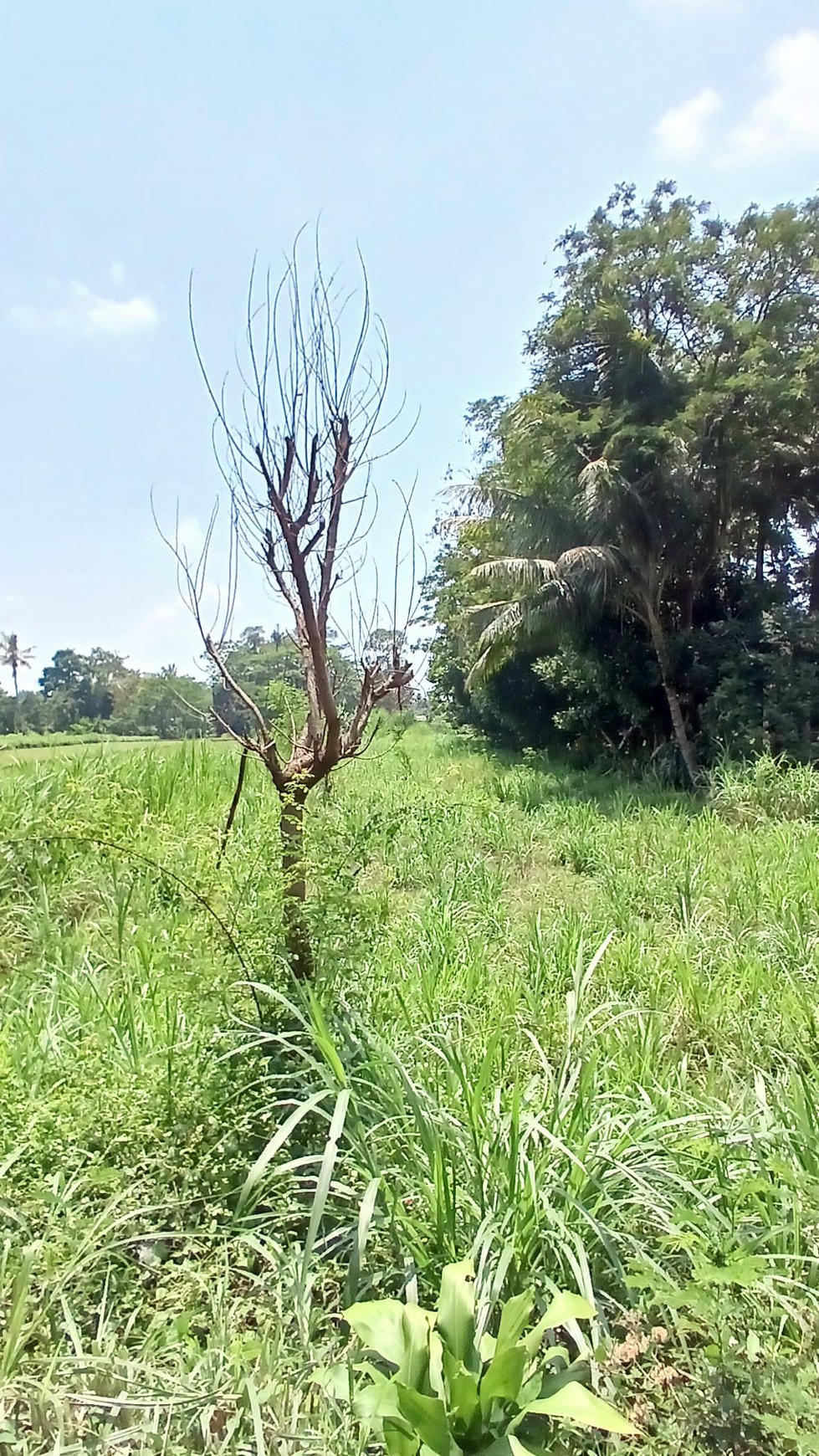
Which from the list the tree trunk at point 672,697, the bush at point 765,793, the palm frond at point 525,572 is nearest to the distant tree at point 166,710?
the palm frond at point 525,572

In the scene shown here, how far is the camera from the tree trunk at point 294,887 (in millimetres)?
2160

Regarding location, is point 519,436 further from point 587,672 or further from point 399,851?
point 399,851

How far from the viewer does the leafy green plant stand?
114 centimetres

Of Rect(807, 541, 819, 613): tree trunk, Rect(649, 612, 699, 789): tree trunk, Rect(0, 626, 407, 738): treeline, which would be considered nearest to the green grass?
Rect(0, 626, 407, 738): treeline

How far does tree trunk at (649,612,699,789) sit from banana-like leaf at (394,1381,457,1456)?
851cm

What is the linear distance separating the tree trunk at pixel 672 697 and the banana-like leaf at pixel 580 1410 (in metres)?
8.37

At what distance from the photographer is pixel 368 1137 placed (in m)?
Result: 1.75

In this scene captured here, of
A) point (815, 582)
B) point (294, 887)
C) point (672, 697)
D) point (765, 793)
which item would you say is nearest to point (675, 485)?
point (672, 697)

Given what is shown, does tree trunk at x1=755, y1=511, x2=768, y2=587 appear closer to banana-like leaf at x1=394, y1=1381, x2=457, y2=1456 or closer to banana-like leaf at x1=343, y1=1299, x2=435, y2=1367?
banana-like leaf at x1=343, y1=1299, x2=435, y2=1367

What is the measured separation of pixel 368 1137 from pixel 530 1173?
16.5 inches

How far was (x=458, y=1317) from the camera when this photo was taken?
1.29 metres

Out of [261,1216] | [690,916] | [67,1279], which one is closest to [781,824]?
[690,916]

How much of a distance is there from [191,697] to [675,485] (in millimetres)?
7801

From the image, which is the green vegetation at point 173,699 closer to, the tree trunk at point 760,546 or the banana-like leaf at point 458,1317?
the banana-like leaf at point 458,1317
